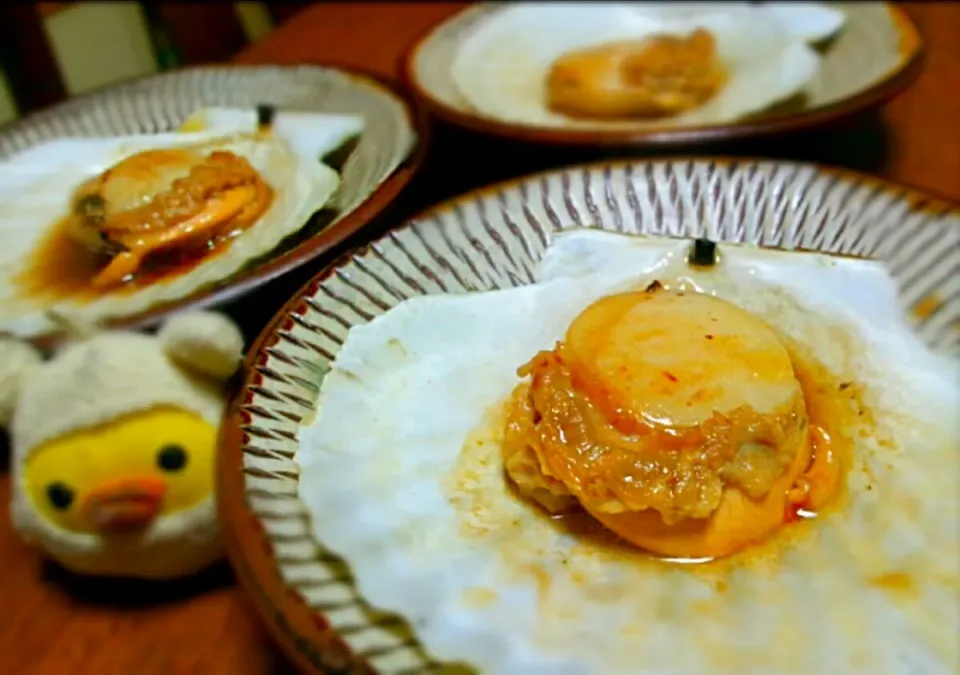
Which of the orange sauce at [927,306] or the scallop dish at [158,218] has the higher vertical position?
the orange sauce at [927,306]

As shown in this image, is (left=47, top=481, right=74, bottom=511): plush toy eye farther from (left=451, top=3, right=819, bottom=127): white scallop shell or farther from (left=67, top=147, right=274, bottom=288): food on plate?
(left=451, top=3, right=819, bottom=127): white scallop shell

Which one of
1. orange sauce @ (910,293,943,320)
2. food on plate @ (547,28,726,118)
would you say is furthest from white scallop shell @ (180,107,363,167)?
orange sauce @ (910,293,943,320)

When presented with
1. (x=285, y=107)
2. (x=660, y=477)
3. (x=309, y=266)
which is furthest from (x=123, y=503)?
(x=285, y=107)

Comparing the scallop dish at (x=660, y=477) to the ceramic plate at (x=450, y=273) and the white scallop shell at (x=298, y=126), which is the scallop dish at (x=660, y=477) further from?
the white scallop shell at (x=298, y=126)

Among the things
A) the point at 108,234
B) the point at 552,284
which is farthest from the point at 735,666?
the point at 108,234

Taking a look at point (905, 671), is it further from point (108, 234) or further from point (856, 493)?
point (108, 234)

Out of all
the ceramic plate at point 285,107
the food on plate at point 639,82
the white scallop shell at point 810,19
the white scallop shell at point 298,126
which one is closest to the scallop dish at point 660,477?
the ceramic plate at point 285,107
